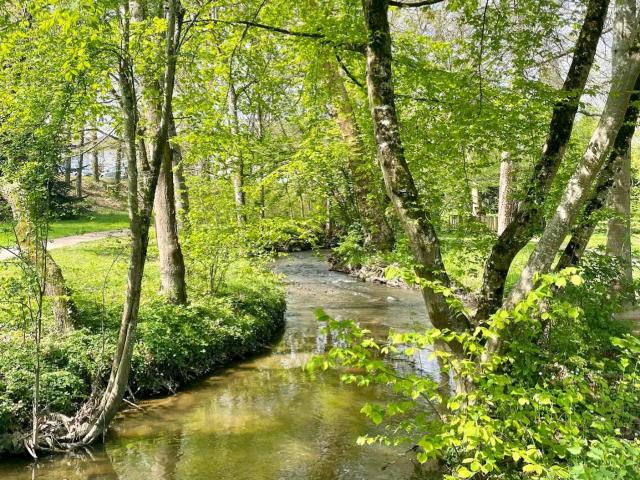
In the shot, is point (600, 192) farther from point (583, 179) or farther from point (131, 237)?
point (131, 237)

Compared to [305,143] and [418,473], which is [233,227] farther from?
[418,473]

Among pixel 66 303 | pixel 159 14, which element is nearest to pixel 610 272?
pixel 66 303

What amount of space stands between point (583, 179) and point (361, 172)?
585 centimetres

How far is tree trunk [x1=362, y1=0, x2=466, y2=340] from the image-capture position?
16.9 ft

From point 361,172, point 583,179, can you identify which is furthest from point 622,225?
point 361,172

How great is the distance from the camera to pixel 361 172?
33.9ft

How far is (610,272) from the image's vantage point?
5.86 metres

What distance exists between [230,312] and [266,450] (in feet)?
12.8

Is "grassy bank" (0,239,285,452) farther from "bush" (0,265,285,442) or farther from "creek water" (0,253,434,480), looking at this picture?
"creek water" (0,253,434,480)

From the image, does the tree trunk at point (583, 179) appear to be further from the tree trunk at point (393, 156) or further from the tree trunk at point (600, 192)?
the tree trunk at point (600, 192)

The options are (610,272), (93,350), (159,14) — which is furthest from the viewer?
(159,14)

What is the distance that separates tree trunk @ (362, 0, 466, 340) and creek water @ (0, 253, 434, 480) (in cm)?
69

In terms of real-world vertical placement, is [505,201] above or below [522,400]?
above

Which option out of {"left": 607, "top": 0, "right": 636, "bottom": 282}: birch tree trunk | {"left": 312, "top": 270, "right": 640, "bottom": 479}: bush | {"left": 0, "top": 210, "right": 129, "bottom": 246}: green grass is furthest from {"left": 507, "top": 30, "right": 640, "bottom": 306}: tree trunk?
{"left": 0, "top": 210, "right": 129, "bottom": 246}: green grass
